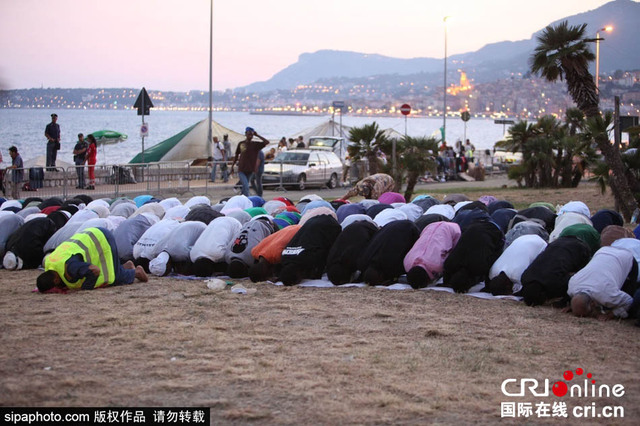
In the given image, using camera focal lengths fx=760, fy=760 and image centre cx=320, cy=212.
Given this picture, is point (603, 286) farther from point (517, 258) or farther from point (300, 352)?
point (300, 352)

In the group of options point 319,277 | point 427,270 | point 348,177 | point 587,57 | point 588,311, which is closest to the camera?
point 588,311

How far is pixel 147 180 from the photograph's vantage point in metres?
23.2

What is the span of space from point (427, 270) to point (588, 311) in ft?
7.15

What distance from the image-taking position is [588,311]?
8461 mm

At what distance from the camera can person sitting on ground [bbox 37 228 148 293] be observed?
9627mm

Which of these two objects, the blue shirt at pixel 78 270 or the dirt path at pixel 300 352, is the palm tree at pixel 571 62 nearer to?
the dirt path at pixel 300 352

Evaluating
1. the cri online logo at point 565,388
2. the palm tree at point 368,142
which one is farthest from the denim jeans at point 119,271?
the palm tree at point 368,142

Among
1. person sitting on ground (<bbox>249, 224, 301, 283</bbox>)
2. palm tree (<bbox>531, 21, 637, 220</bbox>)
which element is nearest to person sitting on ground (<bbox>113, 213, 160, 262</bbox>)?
person sitting on ground (<bbox>249, 224, 301, 283</bbox>)

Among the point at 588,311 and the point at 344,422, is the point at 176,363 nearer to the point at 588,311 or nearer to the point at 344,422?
the point at 344,422

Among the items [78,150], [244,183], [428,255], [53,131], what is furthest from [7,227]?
[78,150]

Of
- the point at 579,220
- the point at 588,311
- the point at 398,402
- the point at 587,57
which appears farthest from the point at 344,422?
the point at 587,57

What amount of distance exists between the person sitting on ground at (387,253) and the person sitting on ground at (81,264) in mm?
3391

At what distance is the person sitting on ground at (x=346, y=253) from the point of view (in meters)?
10.4

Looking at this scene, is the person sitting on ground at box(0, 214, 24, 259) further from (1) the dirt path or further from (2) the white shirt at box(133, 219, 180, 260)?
(1) the dirt path
